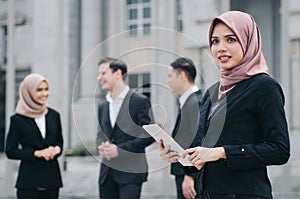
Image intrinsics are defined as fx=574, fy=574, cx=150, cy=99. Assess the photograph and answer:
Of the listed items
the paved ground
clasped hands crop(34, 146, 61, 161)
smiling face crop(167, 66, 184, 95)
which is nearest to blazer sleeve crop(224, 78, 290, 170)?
smiling face crop(167, 66, 184, 95)

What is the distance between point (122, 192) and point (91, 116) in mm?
928

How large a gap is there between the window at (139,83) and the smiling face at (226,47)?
1528 millimetres

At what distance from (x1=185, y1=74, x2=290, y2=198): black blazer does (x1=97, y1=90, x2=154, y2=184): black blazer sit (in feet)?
4.94

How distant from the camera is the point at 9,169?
26.1ft

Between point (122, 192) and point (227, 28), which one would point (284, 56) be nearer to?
point (122, 192)

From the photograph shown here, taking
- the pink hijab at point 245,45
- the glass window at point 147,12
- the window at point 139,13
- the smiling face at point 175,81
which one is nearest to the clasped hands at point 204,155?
the pink hijab at point 245,45

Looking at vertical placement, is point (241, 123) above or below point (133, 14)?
below

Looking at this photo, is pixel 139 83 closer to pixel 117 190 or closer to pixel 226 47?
pixel 117 190

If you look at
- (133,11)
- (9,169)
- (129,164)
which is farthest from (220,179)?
(133,11)

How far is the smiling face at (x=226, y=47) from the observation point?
2281 mm

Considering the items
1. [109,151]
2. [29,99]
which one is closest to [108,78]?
[109,151]

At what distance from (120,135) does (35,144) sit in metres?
0.69

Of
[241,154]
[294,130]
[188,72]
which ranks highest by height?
[188,72]

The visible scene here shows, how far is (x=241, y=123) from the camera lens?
229cm
